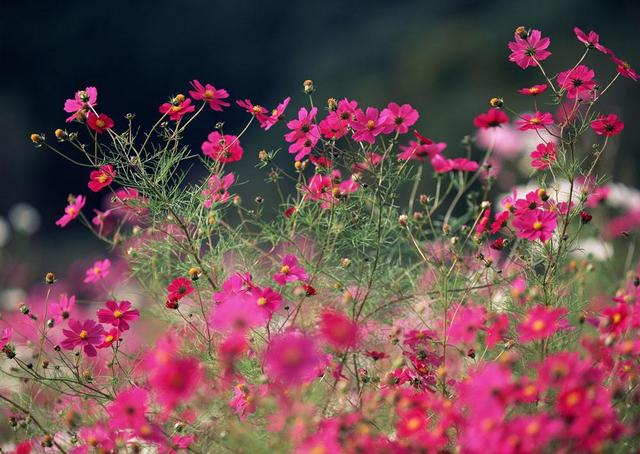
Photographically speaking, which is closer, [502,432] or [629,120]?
[502,432]

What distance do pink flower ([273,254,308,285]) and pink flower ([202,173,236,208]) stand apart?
0.17 meters

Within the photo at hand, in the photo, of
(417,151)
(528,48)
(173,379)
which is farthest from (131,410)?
(528,48)

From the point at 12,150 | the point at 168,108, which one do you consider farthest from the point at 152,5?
the point at 168,108

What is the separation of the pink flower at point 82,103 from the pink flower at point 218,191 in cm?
24

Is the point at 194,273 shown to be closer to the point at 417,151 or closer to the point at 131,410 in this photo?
the point at 131,410

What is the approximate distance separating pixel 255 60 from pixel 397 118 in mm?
6232

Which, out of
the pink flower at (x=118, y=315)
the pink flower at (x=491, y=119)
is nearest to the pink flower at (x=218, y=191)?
the pink flower at (x=118, y=315)

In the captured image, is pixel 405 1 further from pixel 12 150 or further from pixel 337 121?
pixel 337 121

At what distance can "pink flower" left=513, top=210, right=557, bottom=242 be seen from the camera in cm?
117

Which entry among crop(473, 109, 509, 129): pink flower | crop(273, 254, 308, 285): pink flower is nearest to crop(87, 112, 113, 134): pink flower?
crop(273, 254, 308, 285): pink flower

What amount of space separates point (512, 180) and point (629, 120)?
113 inches

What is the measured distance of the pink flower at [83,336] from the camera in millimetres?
1252

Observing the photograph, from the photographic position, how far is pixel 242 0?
301 inches

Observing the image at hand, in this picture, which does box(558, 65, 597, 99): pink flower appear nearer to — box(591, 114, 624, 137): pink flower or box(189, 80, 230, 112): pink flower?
box(591, 114, 624, 137): pink flower
